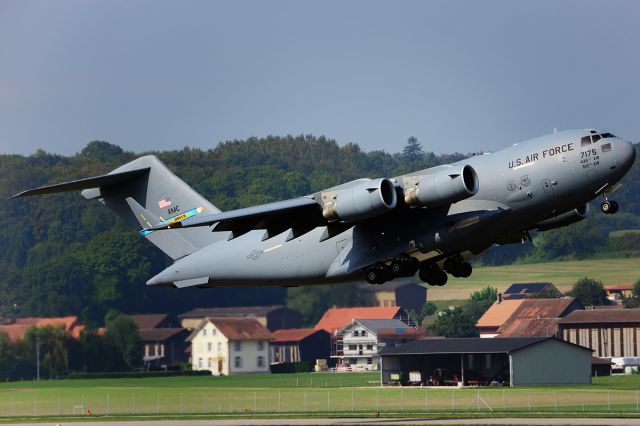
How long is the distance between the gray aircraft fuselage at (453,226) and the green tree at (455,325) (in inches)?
1751

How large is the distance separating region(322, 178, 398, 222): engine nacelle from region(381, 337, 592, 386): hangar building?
32017 mm

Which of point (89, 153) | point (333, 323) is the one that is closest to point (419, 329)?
point (333, 323)

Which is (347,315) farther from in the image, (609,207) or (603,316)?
(609,207)

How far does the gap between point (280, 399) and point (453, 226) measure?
77.4 feet

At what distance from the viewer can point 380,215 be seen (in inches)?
1316

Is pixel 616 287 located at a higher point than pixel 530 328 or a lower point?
higher

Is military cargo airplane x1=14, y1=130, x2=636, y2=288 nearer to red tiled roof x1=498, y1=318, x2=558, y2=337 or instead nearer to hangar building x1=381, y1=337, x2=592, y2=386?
hangar building x1=381, y1=337, x2=592, y2=386

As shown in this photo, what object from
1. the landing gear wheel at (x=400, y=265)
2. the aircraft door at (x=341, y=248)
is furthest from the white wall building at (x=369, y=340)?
the landing gear wheel at (x=400, y=265)

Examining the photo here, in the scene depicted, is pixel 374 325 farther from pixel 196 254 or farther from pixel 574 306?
pixel 196 254

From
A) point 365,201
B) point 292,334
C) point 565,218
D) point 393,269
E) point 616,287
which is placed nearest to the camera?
point 365,201

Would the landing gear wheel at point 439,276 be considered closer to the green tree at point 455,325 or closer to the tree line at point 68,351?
the tree line at point 68,351

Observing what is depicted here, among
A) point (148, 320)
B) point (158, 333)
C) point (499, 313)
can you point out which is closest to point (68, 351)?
point (148, 320)

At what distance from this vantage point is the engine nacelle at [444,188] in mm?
30578

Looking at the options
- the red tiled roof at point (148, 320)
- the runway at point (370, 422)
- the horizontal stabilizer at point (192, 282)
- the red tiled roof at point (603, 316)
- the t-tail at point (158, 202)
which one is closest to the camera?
the horizontal stabilizer at point (192, 282)
